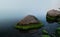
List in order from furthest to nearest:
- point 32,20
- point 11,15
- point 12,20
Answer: point 11,15 → point 12,20 → point 32,20

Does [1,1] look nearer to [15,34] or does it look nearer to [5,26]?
[5,26]

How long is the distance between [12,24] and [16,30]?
32 cm

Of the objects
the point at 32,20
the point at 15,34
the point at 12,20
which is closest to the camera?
the point at 15,34

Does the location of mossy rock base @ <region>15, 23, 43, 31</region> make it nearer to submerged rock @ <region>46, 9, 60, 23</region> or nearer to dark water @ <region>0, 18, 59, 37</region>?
dark water @ <region>0, 18, 59, 37</region>

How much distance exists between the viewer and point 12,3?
3.08m

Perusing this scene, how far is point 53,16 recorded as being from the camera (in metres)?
2.90

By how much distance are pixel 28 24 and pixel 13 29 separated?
316mm

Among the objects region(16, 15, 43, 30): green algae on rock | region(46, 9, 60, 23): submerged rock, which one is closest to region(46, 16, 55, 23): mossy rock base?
region(46, 9, 60, 23): submerged rock

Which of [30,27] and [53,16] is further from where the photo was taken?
[53,16]

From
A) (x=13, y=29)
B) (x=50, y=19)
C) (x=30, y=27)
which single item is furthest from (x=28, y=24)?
(x=50, y=19)

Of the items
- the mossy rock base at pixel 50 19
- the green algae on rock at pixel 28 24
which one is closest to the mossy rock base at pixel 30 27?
the green algae on rock at pixel 28 24

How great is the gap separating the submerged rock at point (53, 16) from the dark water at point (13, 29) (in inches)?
4.1

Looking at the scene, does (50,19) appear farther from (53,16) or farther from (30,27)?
(30,27)

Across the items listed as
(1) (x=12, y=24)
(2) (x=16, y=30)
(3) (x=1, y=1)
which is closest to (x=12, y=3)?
(3) (x=1, y=1)
